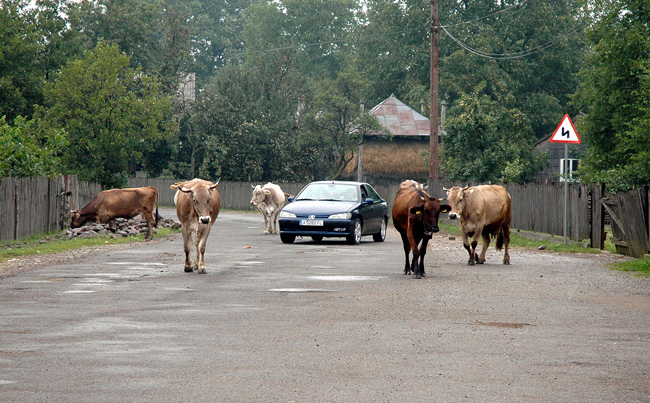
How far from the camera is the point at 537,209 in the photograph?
28.0 metres

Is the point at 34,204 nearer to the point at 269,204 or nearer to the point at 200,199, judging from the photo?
the point at 269,204

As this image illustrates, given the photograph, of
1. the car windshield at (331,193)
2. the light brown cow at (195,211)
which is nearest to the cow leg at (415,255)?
the light brown cow at (195,211)

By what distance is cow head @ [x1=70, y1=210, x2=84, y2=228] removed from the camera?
28.6 metres

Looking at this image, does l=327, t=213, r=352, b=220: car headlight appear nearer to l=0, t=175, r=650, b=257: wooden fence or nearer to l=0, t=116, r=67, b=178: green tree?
l=0, t=175, r=650, b=257: wooden fence

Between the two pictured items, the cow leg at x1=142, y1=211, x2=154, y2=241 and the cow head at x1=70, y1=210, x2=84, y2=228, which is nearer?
the cow leg at x1=142, y1=211, x2=154, y2=241

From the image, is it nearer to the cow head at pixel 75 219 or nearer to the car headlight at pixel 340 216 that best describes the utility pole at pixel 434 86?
the car headlight at pixel 340 216

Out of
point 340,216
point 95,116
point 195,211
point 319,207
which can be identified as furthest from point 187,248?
point 95,116

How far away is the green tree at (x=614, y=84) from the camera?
3844 centimetres

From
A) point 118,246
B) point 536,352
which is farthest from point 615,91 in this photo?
point 536,352

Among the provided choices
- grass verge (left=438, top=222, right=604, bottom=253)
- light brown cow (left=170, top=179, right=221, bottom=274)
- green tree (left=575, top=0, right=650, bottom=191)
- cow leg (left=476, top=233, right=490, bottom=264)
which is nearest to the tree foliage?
green tree (left=575, top=0, right=650, bottom=191)

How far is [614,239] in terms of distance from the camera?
2186cm

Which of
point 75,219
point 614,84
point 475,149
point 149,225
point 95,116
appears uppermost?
point 614,84

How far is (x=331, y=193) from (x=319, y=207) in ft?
4.90

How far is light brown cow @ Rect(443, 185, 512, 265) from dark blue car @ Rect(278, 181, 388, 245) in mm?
5041
